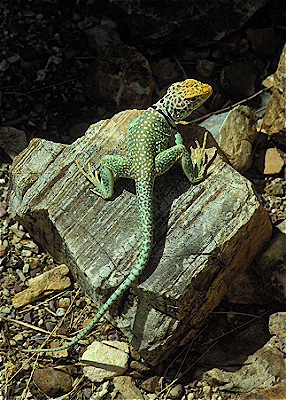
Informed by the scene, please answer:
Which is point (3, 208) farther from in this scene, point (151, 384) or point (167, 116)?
point (151, 384)

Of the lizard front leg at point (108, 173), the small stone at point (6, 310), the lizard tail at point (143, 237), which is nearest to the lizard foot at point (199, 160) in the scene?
the lizard tail at point (143, 237)

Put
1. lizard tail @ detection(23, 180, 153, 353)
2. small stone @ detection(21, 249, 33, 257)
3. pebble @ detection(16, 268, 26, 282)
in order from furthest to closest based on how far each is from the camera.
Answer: small stone @ detection(21, 249, 33, 257)
pebble @ detection(16, 268, 26, 282)
lizard tail @ detection(23, 180, 153, 353)

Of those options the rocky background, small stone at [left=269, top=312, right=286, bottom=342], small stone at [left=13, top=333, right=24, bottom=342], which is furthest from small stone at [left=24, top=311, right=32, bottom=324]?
small stone at [left=269, top=312, right=286, bottom=342]

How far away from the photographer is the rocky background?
3.38 meters

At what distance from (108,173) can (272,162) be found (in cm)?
185

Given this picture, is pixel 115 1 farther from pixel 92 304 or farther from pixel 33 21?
pixel 92 304

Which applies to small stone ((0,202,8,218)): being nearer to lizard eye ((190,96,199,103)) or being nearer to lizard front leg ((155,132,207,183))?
lizard front leg ((155,132,207,183))

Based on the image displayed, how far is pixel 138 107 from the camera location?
453 centimetres

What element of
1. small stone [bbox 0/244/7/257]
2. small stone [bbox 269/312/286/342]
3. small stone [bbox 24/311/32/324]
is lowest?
small stone [bbox 269/312/286/342]

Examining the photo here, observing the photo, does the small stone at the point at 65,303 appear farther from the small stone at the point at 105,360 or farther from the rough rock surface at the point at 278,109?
the rough rock surface at the point at 278,109

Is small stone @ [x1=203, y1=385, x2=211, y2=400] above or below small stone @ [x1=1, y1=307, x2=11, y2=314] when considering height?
below

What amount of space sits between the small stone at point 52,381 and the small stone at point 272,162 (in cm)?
256

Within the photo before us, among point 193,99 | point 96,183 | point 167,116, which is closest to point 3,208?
point 96,183

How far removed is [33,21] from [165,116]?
2.19 metres
